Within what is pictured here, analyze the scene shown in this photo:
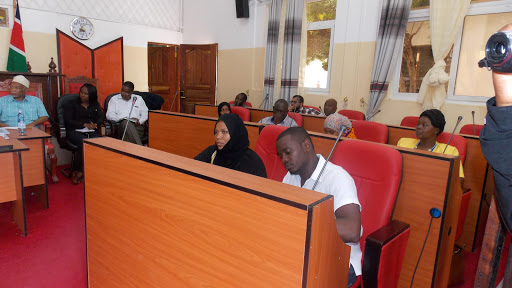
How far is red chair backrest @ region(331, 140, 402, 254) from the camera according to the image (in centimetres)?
142

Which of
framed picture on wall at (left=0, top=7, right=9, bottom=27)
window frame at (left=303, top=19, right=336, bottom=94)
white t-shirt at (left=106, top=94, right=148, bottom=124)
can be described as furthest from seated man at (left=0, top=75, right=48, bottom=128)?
window frame at (left=303, top=19, right=336, bottom=94)

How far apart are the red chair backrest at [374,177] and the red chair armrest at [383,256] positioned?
0.12 m

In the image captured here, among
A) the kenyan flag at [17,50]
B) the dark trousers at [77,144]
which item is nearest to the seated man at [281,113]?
the dark trousers at [77,144]

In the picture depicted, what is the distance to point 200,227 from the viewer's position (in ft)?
3.36

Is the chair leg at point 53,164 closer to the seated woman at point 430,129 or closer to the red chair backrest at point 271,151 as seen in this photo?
the red chair backrest at point 271,151

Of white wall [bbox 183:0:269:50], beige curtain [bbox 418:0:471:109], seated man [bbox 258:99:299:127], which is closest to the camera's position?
seated man [bbox 258:99:299:127]

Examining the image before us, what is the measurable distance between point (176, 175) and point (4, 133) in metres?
2.75

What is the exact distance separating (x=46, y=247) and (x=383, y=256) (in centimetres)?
230

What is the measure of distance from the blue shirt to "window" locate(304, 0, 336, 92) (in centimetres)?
382

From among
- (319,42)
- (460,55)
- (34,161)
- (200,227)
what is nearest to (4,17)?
(34,161)

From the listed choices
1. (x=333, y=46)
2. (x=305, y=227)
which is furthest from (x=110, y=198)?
(x=333, y=46)

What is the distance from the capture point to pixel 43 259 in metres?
2.18

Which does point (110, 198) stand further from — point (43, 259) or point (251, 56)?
point (251, 56)

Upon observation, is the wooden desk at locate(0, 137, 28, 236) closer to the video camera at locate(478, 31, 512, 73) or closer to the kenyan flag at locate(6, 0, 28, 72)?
the kenyan flag at locate(6, 0, 28, 72)
